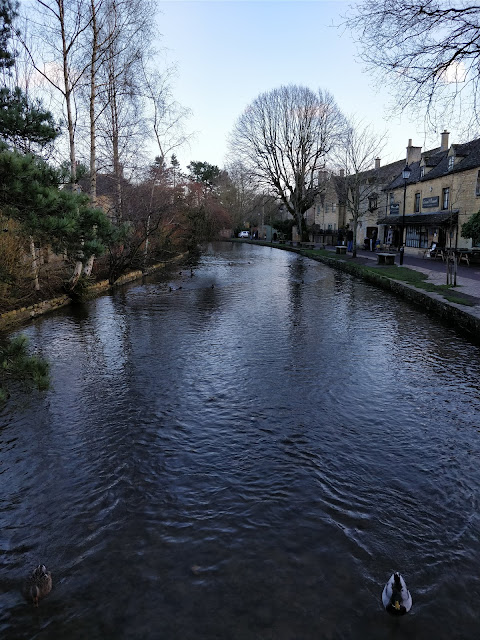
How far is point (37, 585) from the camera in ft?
12.2

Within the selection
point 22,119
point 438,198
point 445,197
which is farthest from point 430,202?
point 22,119

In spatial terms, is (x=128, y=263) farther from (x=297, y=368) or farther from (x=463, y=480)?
(x=463, y=480)

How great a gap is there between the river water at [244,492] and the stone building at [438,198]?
19.2 m

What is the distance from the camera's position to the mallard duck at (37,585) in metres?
3.71

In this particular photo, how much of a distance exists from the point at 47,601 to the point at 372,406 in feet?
17.8

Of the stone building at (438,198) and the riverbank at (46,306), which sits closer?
the riverbank at (46,306)

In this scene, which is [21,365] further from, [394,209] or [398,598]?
[394,209]

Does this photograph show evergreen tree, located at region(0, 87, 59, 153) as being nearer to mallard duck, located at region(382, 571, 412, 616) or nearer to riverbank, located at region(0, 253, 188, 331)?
mallard duck, located at region(382, 571, 412, 616)

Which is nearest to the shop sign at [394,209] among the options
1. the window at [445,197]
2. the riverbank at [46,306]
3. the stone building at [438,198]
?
the stone building at [438,198]

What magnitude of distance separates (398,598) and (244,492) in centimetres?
205

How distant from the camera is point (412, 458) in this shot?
5910 millimetres

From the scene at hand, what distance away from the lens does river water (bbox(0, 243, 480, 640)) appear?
12.0 ft

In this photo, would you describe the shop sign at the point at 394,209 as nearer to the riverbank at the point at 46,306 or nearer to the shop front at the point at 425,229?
the shop front at the point at 425,229

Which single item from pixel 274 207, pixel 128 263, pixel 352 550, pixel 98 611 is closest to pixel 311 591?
pixel 352 550
